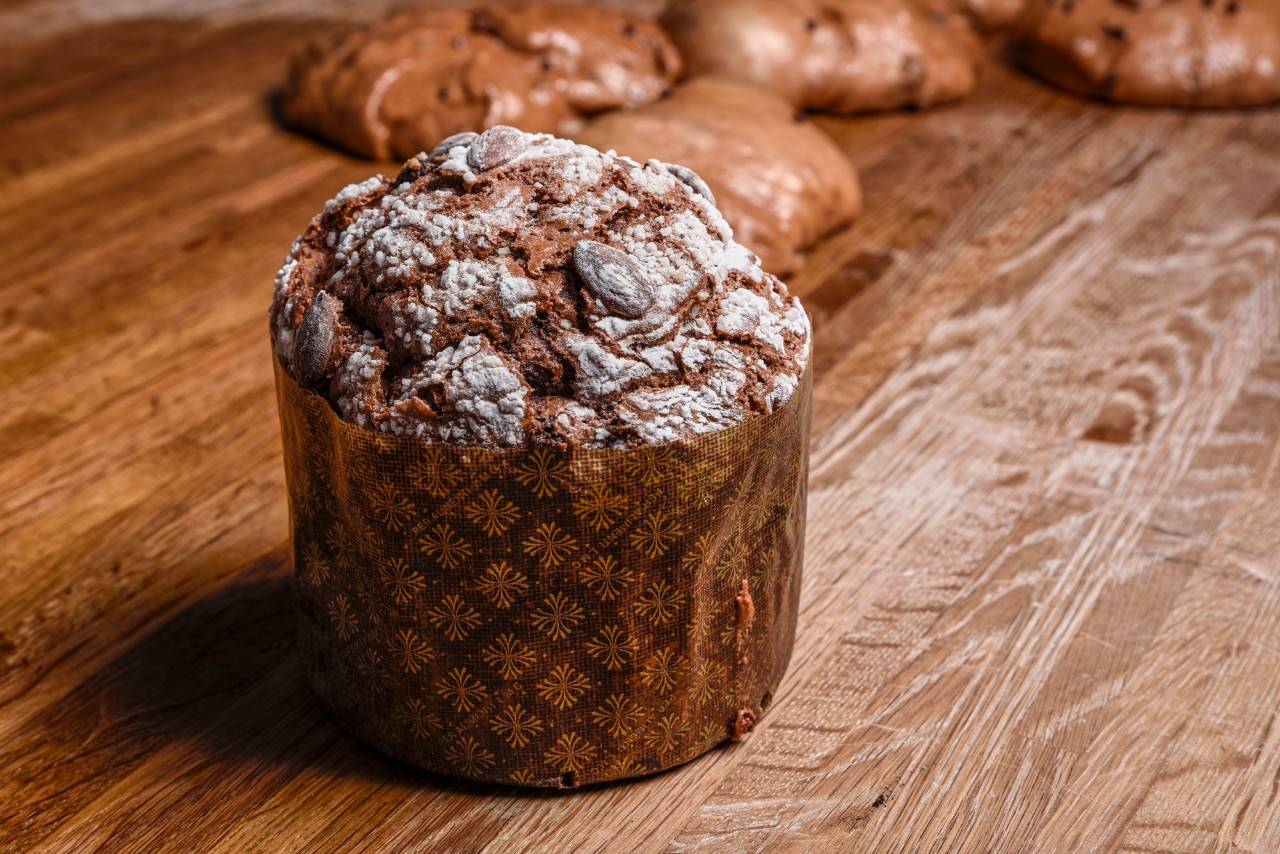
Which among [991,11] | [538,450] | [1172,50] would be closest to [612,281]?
[538,450]

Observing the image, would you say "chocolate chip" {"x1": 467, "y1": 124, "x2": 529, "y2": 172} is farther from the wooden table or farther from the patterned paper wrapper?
the wooden table

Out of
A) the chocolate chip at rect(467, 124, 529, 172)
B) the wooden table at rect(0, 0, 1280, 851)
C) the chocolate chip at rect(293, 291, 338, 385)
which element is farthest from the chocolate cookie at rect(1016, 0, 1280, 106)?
the chocolate chip at rect(293, 291, 338, 385)

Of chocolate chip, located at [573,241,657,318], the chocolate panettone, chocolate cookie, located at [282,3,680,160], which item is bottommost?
chocolate cookie, located at [282,3,680,160]

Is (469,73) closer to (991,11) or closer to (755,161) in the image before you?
(755,161)

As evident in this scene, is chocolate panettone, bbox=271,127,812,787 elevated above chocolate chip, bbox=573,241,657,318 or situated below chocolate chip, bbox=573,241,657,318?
below

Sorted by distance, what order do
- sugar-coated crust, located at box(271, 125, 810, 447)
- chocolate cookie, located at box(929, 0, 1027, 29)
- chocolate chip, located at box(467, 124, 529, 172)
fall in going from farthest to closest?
chocolate cookie, located at box(929, 0, 1027, 29) < chocolate chip, located at box(467, 124, 529, 172) < sugar-coated crust, located at box(271, 125, 810, 447)

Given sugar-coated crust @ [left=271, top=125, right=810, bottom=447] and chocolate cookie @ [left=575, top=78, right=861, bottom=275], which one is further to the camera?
chocolate cookie @ [left=575, top=78, right=861, bottom=275]

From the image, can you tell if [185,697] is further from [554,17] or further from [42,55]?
[42,55]

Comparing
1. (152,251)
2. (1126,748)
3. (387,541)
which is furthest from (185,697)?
(152,251)
